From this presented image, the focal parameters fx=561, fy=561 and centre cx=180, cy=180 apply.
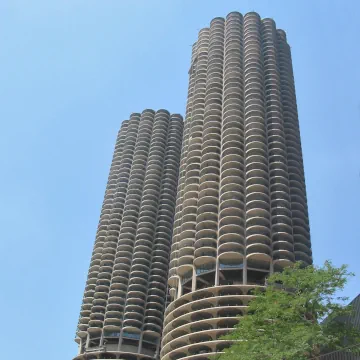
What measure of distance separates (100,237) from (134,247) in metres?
10.9

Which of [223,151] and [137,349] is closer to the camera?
[223,151]

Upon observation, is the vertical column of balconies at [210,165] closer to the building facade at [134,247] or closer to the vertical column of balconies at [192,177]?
the vertical column of balconies at [192,177]

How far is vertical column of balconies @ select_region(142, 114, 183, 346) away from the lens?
122m

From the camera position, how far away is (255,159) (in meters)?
107

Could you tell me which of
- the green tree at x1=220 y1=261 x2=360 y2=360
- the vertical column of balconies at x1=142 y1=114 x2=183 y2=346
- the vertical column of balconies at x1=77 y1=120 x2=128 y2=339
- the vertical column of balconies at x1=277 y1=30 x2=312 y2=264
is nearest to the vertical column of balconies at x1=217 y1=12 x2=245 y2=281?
the vertical column of balconies at x1=277 y1=30 x2=312 y2=264

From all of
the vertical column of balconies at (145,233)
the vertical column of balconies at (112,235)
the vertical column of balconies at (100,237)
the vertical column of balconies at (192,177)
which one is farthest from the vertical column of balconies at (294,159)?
the vertical column of balconies at (100,237)

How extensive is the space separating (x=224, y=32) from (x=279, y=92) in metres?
25.0

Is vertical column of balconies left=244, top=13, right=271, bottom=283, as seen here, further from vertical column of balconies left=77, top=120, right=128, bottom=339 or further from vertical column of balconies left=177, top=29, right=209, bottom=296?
vertical column of balconies left=77, top=120, right=128, bottom=339

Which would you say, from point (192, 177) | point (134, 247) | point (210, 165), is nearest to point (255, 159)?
point (210, 165)

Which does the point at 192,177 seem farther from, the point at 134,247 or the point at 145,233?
the point at 134,247

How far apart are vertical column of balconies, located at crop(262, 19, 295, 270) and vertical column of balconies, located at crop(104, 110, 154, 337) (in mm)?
41559

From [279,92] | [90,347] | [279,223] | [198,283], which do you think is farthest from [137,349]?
[279,92]

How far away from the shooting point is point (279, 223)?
98.6 meters

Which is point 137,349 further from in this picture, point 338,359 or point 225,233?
point 338,359
